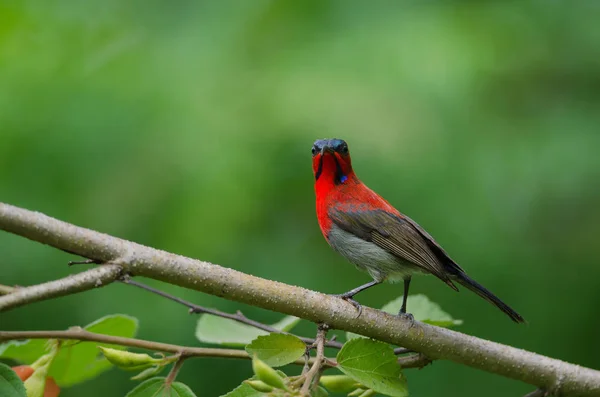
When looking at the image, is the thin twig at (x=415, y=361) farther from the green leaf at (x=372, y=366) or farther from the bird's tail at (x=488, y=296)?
the bird's tail at (x=488, y=296)

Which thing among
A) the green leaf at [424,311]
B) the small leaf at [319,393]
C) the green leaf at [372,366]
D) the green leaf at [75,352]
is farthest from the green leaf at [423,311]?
the green leaf at [75,352]

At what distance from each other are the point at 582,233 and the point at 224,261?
1956mm

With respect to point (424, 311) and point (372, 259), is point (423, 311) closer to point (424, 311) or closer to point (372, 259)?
point (424, 311)

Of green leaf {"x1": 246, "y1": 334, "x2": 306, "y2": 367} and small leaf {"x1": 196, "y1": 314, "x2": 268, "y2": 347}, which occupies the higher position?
green leaf {"x1": 246, "y1": 334, "x2": 306, "y2": 367}

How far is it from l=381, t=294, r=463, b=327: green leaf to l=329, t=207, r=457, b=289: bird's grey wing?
47 centimetres

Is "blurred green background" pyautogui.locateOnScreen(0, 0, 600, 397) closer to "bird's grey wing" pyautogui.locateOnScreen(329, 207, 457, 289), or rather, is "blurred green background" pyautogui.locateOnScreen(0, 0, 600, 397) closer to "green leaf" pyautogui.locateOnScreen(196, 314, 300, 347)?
"bird's grey wing" pyautogui.locateOnScreen(329, 207, 457, 289)

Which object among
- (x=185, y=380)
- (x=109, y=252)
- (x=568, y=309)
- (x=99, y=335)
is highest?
(x=109, y=252)

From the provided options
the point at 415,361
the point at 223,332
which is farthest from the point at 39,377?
the point at 415,361

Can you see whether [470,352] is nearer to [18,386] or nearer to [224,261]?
[18,386]

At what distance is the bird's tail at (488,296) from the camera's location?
8.73ft

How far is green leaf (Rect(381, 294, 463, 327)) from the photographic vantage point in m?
2.13

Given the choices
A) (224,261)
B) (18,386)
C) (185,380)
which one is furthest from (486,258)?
(18,386)

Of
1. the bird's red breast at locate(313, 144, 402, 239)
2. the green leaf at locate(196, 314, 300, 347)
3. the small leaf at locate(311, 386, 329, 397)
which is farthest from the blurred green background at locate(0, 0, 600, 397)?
the small leaf at locate(311, 386, 329, 397)

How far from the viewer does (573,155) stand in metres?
3.78
